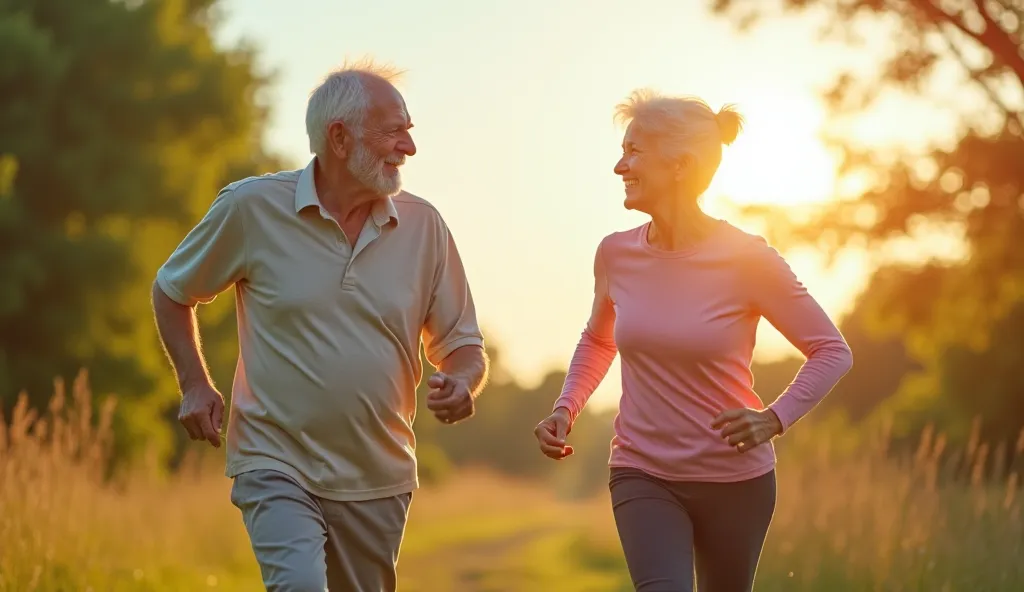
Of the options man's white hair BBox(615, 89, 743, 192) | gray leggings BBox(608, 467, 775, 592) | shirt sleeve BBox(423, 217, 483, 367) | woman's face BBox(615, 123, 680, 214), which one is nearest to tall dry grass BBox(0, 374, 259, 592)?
shirt sleeve BBox(423, 217, 483, 367)

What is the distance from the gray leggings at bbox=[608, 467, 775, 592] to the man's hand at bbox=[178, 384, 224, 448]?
1.46 m

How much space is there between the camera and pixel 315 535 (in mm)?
4816

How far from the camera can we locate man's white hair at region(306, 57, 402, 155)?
5227mm

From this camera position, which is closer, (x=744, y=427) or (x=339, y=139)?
(x=744, y=427)

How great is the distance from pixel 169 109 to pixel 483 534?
35.0ft

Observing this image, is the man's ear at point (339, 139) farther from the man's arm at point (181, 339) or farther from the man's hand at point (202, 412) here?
the man's hand at point (202, 412)

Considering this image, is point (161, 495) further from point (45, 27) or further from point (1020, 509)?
point (45, 27)

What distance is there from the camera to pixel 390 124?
525 cm

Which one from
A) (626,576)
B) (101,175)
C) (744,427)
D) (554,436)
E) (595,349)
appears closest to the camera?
(744,427)

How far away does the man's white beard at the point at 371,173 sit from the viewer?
5.16m

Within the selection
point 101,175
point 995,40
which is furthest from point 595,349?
point 101,175

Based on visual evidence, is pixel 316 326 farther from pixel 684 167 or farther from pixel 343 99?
pixel 684 167

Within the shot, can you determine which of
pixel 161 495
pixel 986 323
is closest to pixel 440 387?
pixel 161 495

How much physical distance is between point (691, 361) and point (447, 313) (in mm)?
915
